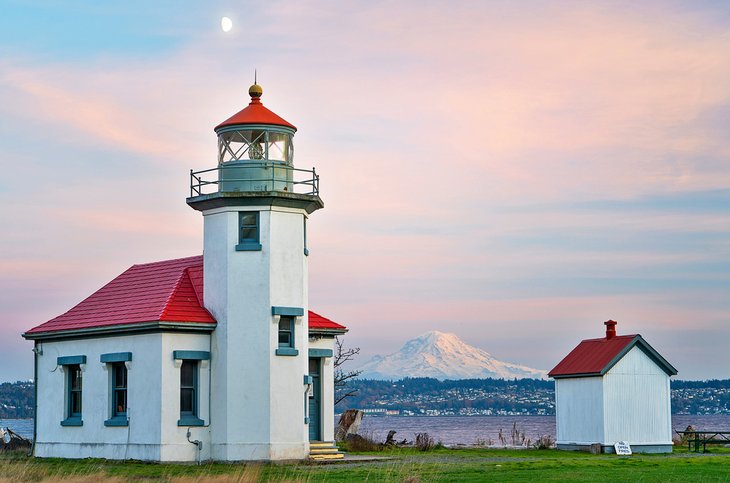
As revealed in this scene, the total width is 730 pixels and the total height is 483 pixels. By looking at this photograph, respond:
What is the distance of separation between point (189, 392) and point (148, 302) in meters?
3.22

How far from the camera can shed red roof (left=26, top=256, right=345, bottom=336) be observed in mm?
33938

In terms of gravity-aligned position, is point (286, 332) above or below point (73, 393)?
above

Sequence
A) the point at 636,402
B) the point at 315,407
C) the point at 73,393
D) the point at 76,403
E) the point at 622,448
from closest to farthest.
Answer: the point at 76,403 → the point at 73,393 → the point at 315,407 → the point at 622,448 → the point at 636,402

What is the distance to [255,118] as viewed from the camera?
113 feet

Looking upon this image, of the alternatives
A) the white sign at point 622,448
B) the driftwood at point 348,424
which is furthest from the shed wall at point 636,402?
the driftwood at point 348,424

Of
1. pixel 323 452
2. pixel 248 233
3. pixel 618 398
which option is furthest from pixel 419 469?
pixel 618 398

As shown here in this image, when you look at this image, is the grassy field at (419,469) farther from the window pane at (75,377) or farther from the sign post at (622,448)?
the window pane at (75,377)

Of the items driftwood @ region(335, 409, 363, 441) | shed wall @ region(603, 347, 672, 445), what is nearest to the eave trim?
driftwood @ region(335, 409, 363, 441)

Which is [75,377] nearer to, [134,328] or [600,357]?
[134,328]

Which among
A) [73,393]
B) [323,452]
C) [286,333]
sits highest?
[286,333]

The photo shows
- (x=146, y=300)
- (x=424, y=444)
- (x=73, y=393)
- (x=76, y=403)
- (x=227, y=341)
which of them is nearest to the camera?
(x=227, y=341)

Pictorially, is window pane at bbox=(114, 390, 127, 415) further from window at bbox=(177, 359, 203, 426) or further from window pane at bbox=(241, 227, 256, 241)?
window pane at bbox=(241, 227, 256, 241)

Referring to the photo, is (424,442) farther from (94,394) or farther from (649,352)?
(94,394)

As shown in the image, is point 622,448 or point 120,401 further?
point 622,448
